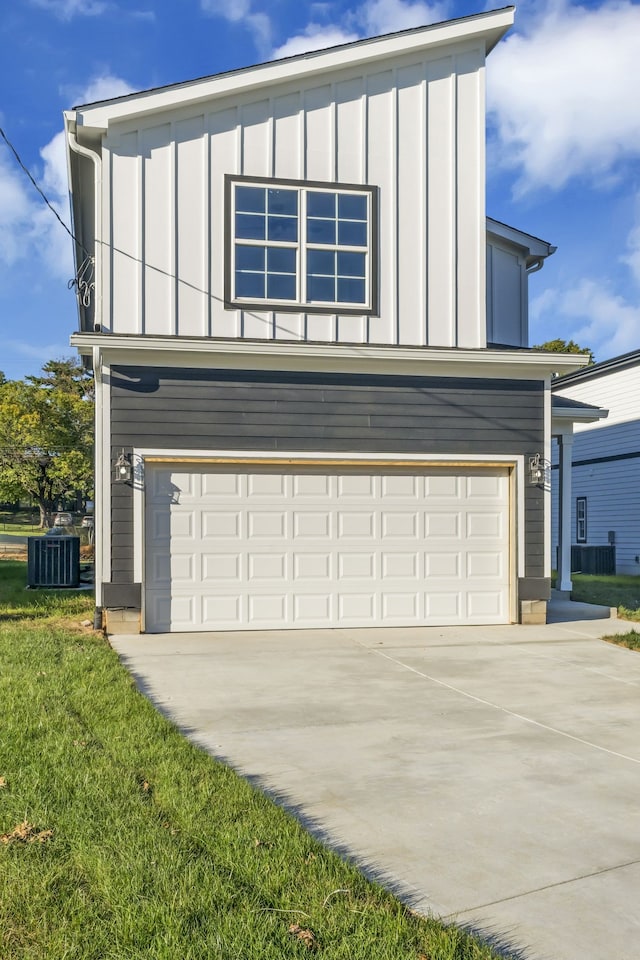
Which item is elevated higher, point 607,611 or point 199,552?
point 199,552

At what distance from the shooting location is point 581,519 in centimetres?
2461

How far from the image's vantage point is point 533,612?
1181cm

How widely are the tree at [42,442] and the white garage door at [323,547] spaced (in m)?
25.6

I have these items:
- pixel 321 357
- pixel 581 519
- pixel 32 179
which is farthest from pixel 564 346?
pixel 32 179

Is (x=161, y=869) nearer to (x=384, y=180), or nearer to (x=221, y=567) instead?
(x=221, y=567)

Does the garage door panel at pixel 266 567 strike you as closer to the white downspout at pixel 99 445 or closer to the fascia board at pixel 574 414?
the white downspout at pixel 99 445

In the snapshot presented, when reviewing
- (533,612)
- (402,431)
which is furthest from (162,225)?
(533,612)

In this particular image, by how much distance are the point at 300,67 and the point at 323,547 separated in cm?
640

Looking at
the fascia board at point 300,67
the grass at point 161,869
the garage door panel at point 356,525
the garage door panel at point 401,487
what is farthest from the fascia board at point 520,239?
the grass at point 161,869

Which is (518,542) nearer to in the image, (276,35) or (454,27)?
(454,27)

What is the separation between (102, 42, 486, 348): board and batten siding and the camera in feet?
35.8

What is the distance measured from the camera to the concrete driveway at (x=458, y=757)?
139 inches

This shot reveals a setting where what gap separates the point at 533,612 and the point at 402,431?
124 inches

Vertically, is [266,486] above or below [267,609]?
above
